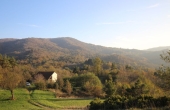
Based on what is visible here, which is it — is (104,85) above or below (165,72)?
below

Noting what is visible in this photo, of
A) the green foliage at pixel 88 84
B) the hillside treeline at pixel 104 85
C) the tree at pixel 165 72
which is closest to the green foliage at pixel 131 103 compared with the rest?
the hillside treeline at pixel 104 85

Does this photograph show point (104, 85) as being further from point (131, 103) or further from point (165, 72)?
point (165, 72)

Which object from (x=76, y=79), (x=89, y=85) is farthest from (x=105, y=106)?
(x=76, y=79)

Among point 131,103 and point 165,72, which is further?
point 131,103

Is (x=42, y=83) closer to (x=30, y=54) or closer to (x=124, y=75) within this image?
(x=124, y=75)

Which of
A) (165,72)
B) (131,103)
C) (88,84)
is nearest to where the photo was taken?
(165,72)

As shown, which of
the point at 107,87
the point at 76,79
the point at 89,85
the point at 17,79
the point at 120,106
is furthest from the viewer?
the point at 76,79

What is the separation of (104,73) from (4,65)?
119ft

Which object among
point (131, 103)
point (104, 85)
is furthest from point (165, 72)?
point (104, 85)

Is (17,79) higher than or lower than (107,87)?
higher

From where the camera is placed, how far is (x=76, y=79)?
58438mm

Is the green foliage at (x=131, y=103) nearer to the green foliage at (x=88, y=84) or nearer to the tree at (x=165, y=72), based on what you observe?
the tree at (x=165, y=72)

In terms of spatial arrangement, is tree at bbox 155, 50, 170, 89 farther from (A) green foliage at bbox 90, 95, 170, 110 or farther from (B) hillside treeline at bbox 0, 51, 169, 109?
(A) green foliage at bbox 90, 95, 170, 110

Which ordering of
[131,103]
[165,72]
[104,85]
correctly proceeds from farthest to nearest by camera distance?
1. [104,85]
2. [131,103]
3. [165,72]
